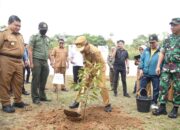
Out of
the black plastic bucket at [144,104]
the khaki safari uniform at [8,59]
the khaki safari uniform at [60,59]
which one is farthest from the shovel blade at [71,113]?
the khaki safari uniform at [60,59]

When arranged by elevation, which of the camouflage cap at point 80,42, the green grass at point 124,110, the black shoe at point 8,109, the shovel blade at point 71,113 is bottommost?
the green grass at point 124,110

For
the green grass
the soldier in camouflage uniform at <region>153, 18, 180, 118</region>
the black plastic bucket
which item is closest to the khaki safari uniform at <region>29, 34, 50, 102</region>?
the green grass

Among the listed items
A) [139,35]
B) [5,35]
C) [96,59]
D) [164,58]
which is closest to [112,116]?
[96,59]

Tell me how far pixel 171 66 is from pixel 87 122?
2.26 metres

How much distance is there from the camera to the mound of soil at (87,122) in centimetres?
602

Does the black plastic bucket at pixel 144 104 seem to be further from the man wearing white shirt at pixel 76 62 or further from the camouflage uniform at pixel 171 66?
the man wearing white shirt at pixel 76 62

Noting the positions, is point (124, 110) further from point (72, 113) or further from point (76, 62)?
point (76, 62)

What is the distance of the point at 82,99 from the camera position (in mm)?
6574

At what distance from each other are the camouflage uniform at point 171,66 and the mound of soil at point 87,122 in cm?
101

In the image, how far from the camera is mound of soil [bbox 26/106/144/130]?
19.8ft

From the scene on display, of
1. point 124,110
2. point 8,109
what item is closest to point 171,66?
point 124,110

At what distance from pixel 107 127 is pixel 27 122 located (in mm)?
1649

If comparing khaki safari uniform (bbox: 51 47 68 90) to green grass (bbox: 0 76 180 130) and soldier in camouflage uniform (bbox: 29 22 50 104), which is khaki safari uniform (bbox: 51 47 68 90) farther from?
soldier in camouflage uniform (bbox: 29 22 50 104)

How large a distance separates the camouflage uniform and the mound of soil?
3.32ft
